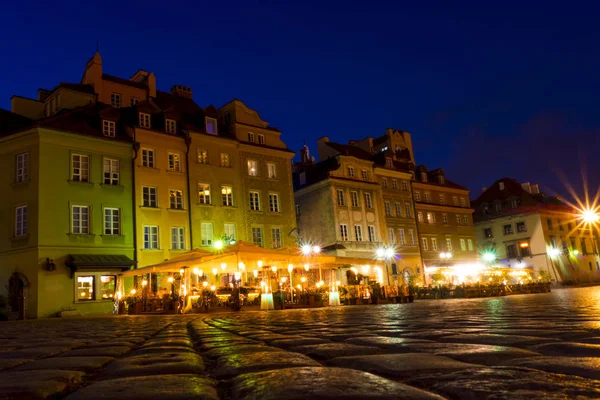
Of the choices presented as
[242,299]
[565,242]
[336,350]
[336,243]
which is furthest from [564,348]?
[565,242]

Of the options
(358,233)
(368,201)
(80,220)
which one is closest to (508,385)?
(80,220)

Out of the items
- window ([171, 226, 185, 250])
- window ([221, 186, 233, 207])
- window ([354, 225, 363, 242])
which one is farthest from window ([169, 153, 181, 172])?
window ([354, 225, 363, 242])

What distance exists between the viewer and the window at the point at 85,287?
2662cm

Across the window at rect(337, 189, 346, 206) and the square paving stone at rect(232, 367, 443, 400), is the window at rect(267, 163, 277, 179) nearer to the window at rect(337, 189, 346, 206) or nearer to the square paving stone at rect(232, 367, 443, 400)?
the window at rect(337, 189, 346, 206)

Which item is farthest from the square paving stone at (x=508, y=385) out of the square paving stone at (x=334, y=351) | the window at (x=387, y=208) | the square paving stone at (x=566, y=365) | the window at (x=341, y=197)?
the window at (x=387, y=208)

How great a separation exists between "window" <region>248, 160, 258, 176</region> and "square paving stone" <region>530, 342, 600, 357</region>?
32.6 m

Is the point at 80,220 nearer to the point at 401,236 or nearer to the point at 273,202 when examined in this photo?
the point at 273,202

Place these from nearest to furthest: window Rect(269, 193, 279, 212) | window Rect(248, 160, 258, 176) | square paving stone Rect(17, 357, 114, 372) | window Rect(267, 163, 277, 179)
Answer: square paving stone Rect(17, 357, 114, 372), window Rect(248, 160, 258, 176), window Rect(269, 193, 279, 212), window Rect(267, 163, 277, 179)

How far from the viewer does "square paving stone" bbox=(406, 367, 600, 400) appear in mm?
1743

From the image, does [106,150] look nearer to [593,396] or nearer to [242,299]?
[242,299]

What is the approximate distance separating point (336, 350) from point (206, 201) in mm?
29522

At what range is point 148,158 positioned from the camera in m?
30.8

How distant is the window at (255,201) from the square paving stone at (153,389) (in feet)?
106

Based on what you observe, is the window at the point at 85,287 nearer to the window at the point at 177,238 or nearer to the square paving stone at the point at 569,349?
the window at the point at 177,238
